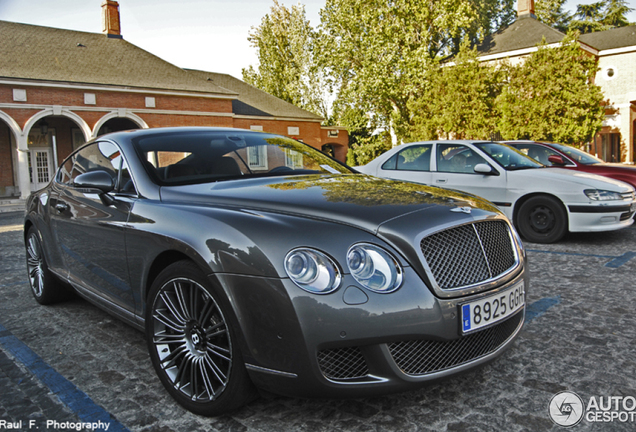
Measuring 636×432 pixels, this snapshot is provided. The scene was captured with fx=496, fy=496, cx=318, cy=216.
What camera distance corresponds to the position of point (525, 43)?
117ft

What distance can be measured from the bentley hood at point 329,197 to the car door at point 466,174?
199 inches

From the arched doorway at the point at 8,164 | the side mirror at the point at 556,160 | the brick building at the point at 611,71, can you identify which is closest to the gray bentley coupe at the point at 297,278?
the side mirror at the point at 556,160

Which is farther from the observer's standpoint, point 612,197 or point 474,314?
point 612,197

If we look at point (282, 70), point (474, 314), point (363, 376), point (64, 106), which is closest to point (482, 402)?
point (474, 314)

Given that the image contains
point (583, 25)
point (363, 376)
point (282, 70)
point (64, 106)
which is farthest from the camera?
point (583, 25)

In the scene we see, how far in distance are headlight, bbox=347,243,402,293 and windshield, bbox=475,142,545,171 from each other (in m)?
6.32

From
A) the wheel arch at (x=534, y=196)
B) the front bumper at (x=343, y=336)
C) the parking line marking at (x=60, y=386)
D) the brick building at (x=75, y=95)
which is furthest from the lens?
the brick building at (x=75, y=95)

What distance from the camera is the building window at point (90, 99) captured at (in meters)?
26.0

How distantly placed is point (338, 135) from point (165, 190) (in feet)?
129

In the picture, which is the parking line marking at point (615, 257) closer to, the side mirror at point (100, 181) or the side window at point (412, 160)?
the side window at point (412, 160)

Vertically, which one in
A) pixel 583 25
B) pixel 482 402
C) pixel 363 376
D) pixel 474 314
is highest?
pixel 583 25

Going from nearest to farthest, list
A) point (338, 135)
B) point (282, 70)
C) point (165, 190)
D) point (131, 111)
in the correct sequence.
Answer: point (165, 190)
point (131, 111)
point (338, 135)
point (282, 70)

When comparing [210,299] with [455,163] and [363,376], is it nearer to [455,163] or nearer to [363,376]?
[363,376]

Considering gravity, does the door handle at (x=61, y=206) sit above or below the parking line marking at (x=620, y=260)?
above
